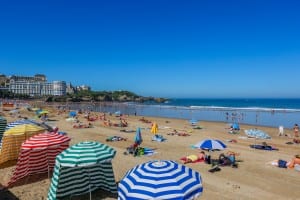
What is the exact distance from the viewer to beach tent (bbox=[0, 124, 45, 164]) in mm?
12391

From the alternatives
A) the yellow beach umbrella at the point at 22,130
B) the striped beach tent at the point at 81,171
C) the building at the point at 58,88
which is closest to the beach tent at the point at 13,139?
the yellow beach umbrella at the point at 22,130

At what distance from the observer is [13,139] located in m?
12.4

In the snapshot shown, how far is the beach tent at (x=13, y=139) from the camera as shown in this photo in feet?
40.7

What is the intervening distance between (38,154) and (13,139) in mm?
2433

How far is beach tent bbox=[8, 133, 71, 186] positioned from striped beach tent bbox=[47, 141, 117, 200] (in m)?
1.78

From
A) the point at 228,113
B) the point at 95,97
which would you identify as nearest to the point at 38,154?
the point at 228,113

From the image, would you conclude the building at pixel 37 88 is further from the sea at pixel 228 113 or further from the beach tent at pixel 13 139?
the beach tent at pixel 13 139

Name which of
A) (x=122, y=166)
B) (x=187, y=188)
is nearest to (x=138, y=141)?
(x=122, y=166)

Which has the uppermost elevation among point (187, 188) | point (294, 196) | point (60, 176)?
point (187, 188)

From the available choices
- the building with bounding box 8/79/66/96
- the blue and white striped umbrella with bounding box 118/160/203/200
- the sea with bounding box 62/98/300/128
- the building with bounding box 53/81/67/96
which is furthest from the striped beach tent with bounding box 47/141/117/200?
the building with bounding box 53/81/67/96

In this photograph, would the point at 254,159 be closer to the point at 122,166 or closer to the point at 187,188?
the point at 122,166

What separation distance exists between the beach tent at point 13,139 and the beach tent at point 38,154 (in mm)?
2128

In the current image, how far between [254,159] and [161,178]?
10676mm

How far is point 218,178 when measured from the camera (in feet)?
36.6
